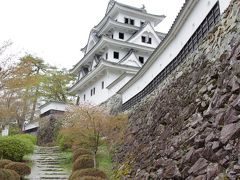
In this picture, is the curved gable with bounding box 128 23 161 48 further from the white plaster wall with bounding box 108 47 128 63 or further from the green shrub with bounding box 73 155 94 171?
the green shrub with bounding box 73 155 94 171

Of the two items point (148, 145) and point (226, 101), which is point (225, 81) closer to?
point (226, 101)

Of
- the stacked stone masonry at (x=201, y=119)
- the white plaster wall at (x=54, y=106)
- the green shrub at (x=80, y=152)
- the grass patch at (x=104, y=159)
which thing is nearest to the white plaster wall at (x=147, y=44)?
the white plaster wall at (x=54, y=106)

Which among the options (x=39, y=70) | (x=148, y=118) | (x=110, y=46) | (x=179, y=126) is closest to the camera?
(x=179, y=126)

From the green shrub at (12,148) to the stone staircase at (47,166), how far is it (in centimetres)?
104

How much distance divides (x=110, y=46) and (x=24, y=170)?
1766 cm

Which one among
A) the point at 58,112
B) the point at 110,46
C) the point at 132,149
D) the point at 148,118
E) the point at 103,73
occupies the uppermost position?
the point at 110,46

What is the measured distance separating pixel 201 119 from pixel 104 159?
33.7 ft

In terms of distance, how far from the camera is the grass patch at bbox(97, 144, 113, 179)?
15.2 m

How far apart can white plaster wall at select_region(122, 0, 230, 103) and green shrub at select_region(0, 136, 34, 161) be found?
6.95 metres

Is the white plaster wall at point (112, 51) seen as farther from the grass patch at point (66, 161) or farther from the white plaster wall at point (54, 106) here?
the grass patch at point (66, 161)

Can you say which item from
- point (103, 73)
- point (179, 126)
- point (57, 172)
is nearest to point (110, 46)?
point (103, 73)

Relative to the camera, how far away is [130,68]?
2694 cm

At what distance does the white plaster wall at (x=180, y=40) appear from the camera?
10.4 m

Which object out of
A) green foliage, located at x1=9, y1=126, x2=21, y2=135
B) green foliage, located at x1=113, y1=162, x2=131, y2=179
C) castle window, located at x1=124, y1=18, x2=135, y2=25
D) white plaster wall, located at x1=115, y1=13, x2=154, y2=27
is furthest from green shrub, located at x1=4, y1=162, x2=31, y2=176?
castle window, located at x1=124, y1=18, x2=135, y2=25
